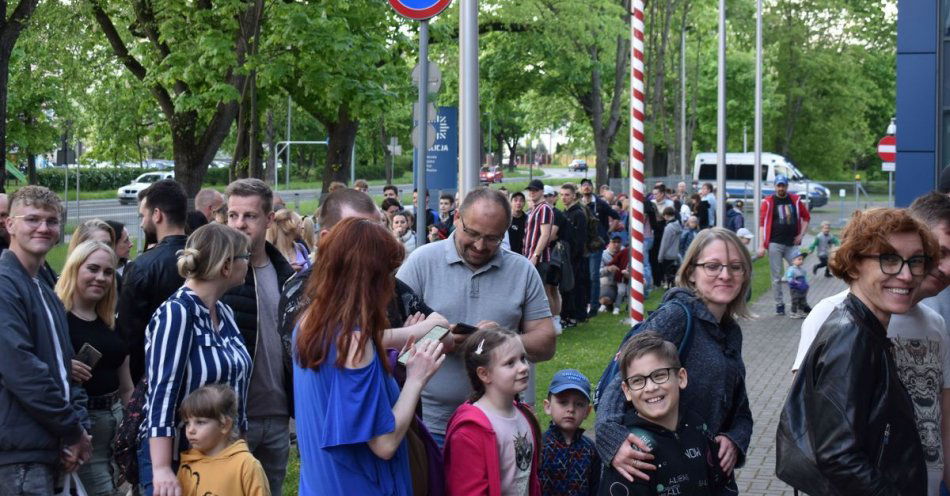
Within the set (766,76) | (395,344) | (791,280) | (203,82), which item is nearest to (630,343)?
(395,344)

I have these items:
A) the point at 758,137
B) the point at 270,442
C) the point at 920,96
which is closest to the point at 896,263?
the point at 270,442

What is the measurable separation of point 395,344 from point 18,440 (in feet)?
5.66

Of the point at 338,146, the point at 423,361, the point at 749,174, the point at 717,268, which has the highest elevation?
the point at 338,146

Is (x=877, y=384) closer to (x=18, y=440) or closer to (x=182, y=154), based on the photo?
(x=18, y=440)

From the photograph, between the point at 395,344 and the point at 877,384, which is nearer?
the point at 877,384

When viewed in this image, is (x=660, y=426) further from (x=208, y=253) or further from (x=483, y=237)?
(x=208, y=253)

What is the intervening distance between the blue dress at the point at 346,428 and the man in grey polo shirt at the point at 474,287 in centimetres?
107

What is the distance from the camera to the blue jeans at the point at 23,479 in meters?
5.19

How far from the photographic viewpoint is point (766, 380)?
1345 cm

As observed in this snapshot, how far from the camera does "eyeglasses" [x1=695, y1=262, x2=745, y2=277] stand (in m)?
4.75

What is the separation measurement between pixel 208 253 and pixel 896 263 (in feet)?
8.75

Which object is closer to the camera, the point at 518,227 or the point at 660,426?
the point at 660,426

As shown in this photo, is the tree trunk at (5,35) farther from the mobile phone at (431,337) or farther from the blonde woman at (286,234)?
the mobile phone at (431,337)

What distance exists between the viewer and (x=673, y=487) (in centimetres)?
438
